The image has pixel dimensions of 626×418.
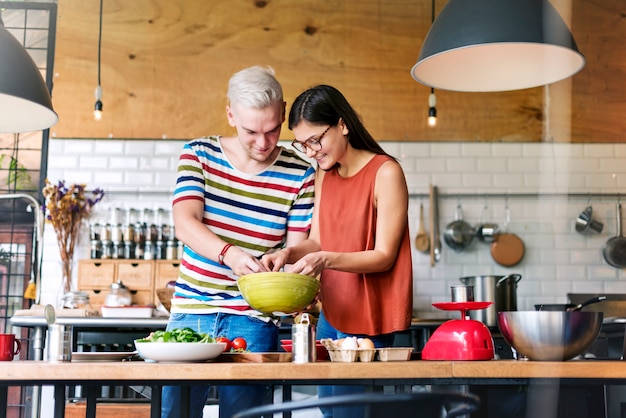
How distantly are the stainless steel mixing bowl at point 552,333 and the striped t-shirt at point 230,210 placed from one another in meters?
0.77

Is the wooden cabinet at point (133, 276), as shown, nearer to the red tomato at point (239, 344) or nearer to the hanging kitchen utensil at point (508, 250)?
the hanging kitchen utensil at point (508, 250)

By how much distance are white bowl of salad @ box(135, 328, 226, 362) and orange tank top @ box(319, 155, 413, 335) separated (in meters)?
Result: 0.52

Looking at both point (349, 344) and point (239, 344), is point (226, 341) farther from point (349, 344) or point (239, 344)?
point (349, 344)

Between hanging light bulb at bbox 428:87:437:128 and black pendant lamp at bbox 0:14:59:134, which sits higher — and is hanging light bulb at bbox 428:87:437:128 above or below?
above

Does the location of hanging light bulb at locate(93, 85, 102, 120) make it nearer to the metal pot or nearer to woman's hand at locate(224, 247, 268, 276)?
the metal pot

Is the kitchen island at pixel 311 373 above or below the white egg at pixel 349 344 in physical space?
below

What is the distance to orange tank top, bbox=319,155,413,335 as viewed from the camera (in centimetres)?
233

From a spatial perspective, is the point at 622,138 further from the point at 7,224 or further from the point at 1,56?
the point at 7,224

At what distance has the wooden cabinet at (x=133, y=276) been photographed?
5.16m

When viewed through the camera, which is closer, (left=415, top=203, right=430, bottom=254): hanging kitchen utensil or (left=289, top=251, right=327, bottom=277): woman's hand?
(left=289, top=251, right=327, bottom=277): woman's hand

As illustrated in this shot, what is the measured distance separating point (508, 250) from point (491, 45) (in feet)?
10.2

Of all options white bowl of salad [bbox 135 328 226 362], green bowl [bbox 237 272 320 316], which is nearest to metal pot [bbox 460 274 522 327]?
green bowl [bbox 237 272 320 316]

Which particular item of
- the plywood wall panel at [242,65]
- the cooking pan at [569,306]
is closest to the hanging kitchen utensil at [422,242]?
the plywood wall panel at [242,65]

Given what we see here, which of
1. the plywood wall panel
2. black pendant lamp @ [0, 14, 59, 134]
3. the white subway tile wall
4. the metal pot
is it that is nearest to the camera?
black pendant lamp @ [0, 14, 59, 134]
